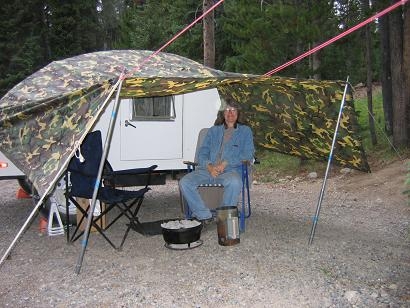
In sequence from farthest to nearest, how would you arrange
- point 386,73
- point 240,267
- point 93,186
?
point 386,73
point 93,186
point 240,267

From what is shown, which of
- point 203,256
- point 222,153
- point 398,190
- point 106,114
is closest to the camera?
point 203,256

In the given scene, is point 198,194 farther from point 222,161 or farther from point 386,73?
point 386,73

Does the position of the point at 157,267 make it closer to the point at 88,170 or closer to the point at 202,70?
the point at 88,170

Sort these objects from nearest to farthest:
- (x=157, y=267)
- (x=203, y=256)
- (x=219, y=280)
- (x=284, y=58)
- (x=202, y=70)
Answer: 1. (x=219, y=280)
2. (x=157, y=267)
3. (x=203, y=256)
4. (x=202, y=70)
5. (x=284, y=58)

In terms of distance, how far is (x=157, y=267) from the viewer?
350 centimetres

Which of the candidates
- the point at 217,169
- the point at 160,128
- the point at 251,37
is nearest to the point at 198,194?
the point at 217,169

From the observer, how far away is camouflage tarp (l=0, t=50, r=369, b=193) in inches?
129

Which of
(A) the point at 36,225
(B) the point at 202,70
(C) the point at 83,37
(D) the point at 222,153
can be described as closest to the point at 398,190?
(D) the point at 222,153

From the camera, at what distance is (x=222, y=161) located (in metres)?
4.62

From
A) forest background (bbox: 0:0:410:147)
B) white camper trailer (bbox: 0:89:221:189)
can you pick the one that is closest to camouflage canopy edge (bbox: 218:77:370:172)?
white camper trailer (bbox: 0:89:221:189)

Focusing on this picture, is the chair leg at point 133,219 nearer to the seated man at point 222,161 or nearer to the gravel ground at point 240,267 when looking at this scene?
the gravel ground at point 240,267

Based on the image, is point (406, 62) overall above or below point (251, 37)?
below

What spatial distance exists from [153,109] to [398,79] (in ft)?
13.3

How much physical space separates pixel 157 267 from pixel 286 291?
3.28ft
